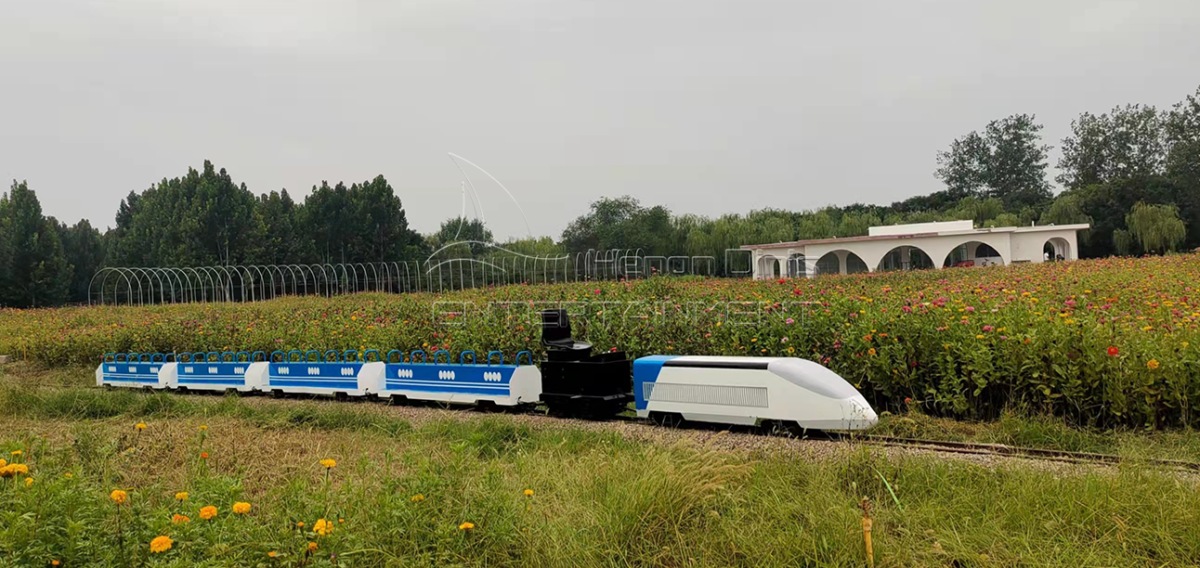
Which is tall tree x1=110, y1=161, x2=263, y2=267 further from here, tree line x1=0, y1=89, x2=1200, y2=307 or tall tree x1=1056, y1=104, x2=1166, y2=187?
tall tree x1=1056, y1=104, x2=1166, y2=187

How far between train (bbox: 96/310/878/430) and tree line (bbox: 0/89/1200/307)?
72.3 ft

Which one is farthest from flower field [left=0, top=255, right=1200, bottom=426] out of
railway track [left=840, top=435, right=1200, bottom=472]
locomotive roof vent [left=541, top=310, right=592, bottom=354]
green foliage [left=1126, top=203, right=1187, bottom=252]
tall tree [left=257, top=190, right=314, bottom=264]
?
green foliage [left=1126, top=203, right=1187, bottom=252]

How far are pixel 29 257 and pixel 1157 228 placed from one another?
243ft

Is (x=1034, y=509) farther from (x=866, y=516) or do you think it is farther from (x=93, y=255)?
(x=93, y=255)

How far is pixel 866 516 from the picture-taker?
12.7 feet

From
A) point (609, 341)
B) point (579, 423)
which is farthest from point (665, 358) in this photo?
point (609, 341)

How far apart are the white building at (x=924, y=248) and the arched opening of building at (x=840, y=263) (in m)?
0.06

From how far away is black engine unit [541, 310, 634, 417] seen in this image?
956 centimetres

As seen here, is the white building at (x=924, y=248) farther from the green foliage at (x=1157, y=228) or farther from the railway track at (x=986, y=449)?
the railway track at (x=986, y=449)

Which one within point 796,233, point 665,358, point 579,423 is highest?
point 796,233

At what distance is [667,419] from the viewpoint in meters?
8.81

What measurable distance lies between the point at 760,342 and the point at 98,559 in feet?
27.3

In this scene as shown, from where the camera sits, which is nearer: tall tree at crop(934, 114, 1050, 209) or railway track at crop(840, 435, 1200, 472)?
railway track at crop(840, 435, 1200, 472)

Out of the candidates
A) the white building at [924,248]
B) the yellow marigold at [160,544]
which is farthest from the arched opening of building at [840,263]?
the yellow marigold at [160,544]
